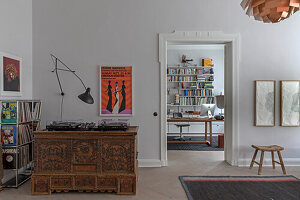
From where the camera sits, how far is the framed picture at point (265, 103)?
174 inches

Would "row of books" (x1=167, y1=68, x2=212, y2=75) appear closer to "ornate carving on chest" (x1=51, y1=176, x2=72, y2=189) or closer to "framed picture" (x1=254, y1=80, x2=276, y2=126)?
"framed picture" (x1=254, y1=80, x2=276, y2=126)

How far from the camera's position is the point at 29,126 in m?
3.79

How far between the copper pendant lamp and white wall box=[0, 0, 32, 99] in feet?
A: 11.5

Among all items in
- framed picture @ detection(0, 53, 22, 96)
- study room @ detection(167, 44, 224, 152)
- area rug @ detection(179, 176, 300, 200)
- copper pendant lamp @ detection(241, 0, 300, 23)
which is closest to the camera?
copper pendant lamp @ detection(241, 0, 300, 23)

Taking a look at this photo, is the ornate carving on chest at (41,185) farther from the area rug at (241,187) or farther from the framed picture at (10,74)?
the area rug at (241,187)

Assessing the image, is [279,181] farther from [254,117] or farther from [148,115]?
[148,115]

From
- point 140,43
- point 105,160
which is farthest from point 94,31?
point 105,160

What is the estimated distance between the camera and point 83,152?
3184mm

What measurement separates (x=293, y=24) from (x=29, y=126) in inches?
202

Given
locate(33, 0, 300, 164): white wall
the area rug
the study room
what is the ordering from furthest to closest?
the study room
locate(33, 0, 300, 164): white wall
the area rug

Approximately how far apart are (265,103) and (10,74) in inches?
177

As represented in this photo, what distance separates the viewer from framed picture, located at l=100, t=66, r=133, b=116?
440 cm

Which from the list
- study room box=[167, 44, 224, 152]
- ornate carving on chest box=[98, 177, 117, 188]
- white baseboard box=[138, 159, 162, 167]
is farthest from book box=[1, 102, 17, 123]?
study room box=[167, 44, 224, 152]

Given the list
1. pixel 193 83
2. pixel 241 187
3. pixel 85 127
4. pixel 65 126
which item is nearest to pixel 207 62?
pixel 193 83
